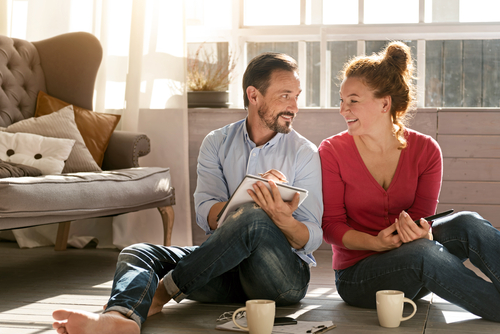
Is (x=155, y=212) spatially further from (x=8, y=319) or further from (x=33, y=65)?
(x=8, y=319)

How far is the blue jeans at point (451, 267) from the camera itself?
1475mm

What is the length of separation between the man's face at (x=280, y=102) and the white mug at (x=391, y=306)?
0.60 meters

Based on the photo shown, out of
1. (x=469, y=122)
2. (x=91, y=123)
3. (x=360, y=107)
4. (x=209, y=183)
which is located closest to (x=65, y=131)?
(x=91, y=123)

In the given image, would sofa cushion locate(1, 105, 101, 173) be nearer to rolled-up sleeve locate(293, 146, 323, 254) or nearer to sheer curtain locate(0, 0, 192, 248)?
sheer curtain locate(0, 0, 192, 248)

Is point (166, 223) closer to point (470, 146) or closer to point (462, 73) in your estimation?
point (470, 146)

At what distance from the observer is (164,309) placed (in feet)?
5.63

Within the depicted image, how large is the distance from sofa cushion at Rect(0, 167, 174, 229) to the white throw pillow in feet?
0.83

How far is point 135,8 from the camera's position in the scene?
3.11m

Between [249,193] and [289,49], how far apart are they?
2.01 metres

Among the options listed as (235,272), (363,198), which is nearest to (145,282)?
(235,272)

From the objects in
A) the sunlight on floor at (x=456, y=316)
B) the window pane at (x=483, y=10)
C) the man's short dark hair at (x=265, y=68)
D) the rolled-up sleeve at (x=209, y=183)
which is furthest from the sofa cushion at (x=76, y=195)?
the window pane at (x=483, y=10)

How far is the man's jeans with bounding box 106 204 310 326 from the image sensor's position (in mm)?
1413

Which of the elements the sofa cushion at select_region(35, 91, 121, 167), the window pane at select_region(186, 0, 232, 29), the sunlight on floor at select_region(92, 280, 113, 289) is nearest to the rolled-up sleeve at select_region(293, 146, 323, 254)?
the sunlight on floor at select_region(92, 280, 113, 289)

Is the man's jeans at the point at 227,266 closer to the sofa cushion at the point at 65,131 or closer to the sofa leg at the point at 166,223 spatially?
the sofa leg at the point at 166,223
